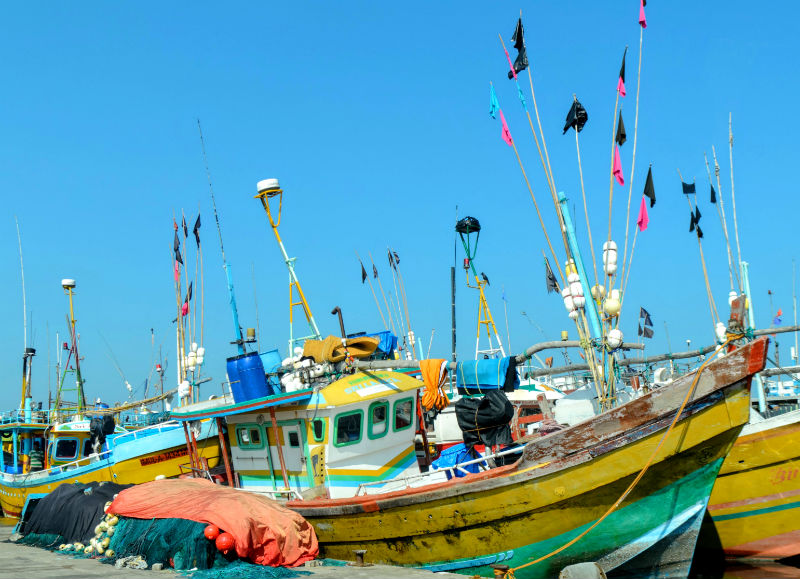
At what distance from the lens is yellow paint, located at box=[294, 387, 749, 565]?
8430mm

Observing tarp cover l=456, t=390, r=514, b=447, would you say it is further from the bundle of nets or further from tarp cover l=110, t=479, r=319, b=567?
the bundle of nets

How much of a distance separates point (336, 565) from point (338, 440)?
241 centimetres

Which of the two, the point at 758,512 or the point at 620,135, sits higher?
the point at 620,135

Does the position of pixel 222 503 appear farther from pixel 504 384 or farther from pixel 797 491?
pixel 797 491

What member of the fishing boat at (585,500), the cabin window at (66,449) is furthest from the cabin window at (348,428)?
the cabin window at (66,449)

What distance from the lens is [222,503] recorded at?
32.0ft

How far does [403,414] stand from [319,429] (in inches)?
67.3

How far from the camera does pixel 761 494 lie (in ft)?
36.2

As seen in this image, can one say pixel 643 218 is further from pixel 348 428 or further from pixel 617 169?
pixel 348 428

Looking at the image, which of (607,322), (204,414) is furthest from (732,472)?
(204,414)

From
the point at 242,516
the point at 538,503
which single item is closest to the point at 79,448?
the point at 242,516

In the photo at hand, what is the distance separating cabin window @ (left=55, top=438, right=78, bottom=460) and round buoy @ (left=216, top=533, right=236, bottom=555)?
1549 centimetres

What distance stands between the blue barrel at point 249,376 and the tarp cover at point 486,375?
3277 mm

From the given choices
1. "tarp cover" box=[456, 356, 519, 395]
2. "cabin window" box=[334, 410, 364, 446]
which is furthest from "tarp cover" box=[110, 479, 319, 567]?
"tarp cover" box=[456, 356, 519, 395]
